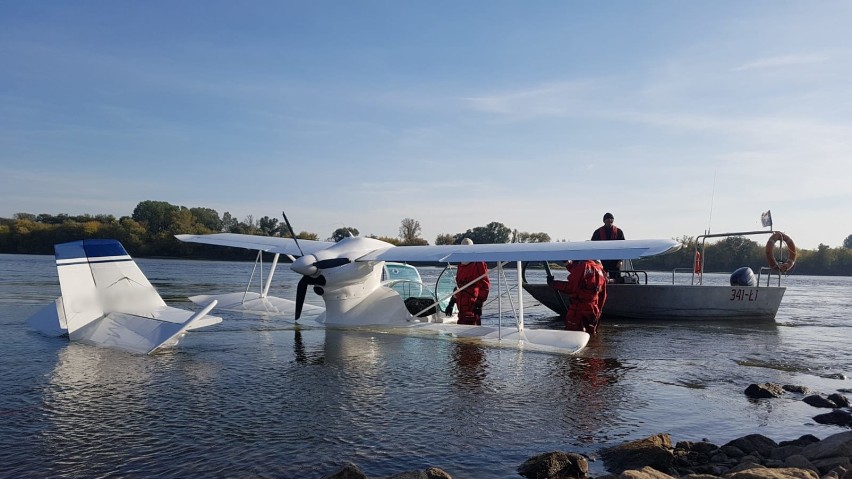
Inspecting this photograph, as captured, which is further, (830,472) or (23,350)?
(23,350)

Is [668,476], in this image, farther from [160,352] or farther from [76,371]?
[160,352]

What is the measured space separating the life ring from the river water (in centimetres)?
699

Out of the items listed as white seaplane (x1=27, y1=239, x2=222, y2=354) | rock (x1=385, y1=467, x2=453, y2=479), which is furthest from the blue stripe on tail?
rock (x1=385, y1=467, x2=453, y2=479)

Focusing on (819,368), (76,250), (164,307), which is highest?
(76,250)

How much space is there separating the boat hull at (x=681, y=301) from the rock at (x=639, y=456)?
39.5 ft

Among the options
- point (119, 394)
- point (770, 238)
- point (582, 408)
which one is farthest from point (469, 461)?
point (770, 238)

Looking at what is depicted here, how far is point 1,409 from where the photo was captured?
6.51 m

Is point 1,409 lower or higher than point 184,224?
lower

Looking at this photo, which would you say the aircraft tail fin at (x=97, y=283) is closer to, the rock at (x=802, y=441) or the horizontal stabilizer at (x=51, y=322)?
the horizontal stabilizer at (x=51, y=322)

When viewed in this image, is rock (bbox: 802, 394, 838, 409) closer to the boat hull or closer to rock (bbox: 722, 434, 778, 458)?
rock (bbox: 722, 434, 778, 458)

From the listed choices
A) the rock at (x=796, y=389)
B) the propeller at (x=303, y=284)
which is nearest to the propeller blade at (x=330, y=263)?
the propeller at (x=303, y=284)

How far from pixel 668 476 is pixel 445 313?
10.4 m

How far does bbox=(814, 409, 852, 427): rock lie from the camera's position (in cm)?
707

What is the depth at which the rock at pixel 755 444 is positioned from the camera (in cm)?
575
